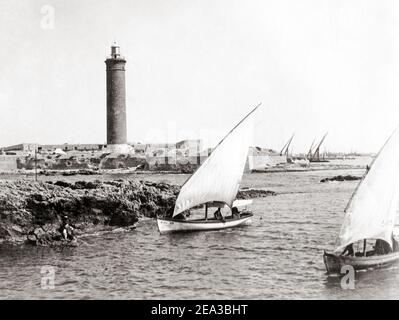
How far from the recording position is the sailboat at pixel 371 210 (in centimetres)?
1441

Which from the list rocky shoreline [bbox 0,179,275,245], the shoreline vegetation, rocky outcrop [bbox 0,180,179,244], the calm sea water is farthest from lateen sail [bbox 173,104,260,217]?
rocky outcrop [bbox 0,180,179,244]

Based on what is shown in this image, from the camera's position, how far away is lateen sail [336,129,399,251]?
1439cm

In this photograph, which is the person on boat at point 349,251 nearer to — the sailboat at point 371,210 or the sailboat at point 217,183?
the sailboat at point 371,210

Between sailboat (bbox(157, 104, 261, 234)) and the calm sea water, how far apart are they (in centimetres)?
55

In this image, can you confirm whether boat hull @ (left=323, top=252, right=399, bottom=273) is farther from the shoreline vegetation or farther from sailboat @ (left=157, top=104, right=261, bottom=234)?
the shoreline vegetation

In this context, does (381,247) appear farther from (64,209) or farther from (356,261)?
(64,209)

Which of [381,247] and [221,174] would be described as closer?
[381,247]

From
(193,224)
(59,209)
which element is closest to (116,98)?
(59,209)

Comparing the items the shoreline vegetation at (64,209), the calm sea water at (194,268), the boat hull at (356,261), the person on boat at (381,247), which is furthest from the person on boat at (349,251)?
the shoreline vegetation at (64,209)

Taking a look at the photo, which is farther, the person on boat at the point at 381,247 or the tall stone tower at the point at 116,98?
the tall stone tower at the point at 116,98

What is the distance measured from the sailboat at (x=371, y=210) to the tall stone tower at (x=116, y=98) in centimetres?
5740

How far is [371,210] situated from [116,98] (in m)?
57.9

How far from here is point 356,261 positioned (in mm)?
14836
